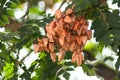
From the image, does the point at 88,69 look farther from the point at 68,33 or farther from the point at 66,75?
the point at 68,33

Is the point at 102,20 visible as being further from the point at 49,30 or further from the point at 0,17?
the point at 0,17

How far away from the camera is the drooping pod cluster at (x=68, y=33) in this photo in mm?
1497

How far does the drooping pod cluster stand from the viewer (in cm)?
150

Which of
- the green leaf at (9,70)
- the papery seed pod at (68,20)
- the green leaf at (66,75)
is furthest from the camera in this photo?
the green leaf at (9,70)

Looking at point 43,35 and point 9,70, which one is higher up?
point 43,35

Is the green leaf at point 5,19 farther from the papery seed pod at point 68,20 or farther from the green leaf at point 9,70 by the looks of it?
the papery seed pod at point 68,20

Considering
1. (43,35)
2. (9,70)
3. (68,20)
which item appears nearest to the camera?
(68,20)

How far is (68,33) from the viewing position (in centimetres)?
150

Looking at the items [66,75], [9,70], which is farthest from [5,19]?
[66,75]

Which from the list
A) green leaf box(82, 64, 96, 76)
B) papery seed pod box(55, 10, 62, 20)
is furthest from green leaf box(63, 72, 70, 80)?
papery seed pod box(55, 10, 62, 20)

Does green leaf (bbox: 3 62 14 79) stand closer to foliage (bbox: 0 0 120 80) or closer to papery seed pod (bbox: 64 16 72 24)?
foliage (bbox: 0 0 120 80)

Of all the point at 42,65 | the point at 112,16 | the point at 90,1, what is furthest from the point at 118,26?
the point at 42,65

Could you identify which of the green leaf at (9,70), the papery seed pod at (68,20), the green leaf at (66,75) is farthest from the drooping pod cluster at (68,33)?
the green leaf at (9,70)

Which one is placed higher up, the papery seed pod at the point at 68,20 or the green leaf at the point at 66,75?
the papery seed pod at the point at 68,20
